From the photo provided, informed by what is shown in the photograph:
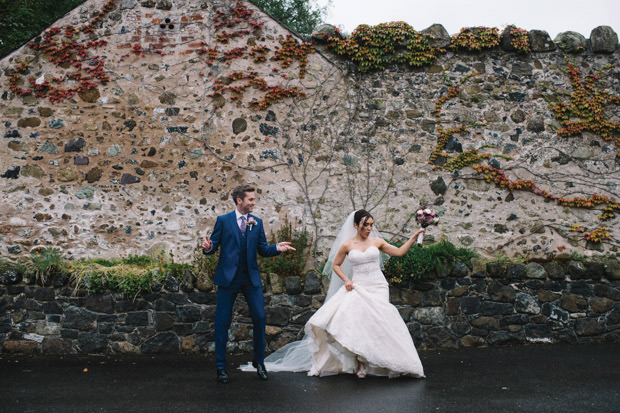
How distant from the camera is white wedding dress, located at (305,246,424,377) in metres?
6.05

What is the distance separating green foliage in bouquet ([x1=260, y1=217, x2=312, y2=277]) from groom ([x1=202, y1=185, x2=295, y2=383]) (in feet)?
7.37

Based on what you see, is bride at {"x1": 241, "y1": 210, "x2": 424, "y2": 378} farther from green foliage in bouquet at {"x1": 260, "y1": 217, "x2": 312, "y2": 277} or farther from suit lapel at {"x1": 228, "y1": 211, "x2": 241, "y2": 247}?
green foliage in bouquet at {"x1": 260, "y1": 217, "x2": 312, "y2": 277}

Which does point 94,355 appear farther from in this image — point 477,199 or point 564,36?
point 564,36

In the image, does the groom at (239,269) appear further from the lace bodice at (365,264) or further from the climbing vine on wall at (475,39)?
the climbing vine on wall at (475,39)

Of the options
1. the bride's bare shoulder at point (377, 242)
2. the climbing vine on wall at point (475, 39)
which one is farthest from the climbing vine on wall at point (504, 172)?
the bride's bare shoulder at point (377, 242)

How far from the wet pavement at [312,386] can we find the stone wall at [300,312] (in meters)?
0.38

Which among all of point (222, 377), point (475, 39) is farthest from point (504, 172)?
point (222, 377)

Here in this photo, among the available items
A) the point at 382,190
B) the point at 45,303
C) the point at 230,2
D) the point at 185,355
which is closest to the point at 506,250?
the point at 382,190

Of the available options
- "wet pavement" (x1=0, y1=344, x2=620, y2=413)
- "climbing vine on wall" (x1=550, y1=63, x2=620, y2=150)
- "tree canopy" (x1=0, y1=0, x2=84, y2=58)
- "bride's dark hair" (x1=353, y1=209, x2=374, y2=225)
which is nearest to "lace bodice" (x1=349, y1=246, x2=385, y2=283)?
"bride's dark hair" (x1=353, y1=209, x2=374, y2=225)

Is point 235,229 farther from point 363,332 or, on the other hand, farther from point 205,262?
point 205,262

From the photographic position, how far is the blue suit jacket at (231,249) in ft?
19.8

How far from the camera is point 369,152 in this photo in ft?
32.3

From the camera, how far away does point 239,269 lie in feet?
20.0

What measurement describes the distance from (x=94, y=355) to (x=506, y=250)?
6.87 metres
